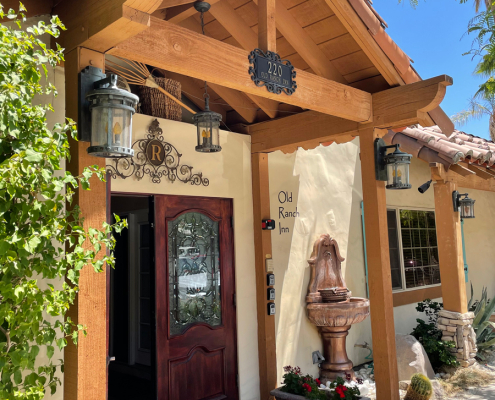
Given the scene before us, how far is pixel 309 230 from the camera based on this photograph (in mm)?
5512

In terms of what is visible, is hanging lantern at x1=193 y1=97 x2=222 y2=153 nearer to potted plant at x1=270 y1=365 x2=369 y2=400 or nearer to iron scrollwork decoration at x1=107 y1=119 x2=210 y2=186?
iron scrollwork decoration at x1=107 y1=119 x2=210 y2=186

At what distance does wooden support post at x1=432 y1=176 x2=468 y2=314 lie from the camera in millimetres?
5938

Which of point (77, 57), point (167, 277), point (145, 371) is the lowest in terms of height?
point (145, 371)

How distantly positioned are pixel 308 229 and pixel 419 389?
2017 millimetres

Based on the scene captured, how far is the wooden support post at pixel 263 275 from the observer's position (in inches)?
184

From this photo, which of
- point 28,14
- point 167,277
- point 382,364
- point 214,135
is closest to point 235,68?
point 214,135

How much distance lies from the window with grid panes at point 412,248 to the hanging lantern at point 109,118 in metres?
5.75

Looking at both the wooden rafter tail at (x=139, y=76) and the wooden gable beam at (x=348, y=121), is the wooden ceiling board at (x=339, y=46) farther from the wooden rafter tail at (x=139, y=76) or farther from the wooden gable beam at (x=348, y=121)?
the wooden rafter tail at (x=139, y=76)

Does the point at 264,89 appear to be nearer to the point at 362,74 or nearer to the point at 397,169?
the point at 362,74

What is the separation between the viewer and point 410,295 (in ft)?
23.6

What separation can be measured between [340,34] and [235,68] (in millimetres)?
1324

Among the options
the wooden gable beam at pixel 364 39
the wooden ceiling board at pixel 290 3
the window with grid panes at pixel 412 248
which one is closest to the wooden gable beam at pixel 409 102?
the wooden gable beam at pixel 364 39

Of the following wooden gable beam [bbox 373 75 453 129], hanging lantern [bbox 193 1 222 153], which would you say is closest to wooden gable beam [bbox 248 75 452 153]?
wooden gable beam [bbox 373 75 453 129]

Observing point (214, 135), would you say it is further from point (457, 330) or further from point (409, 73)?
point (457, 330)
